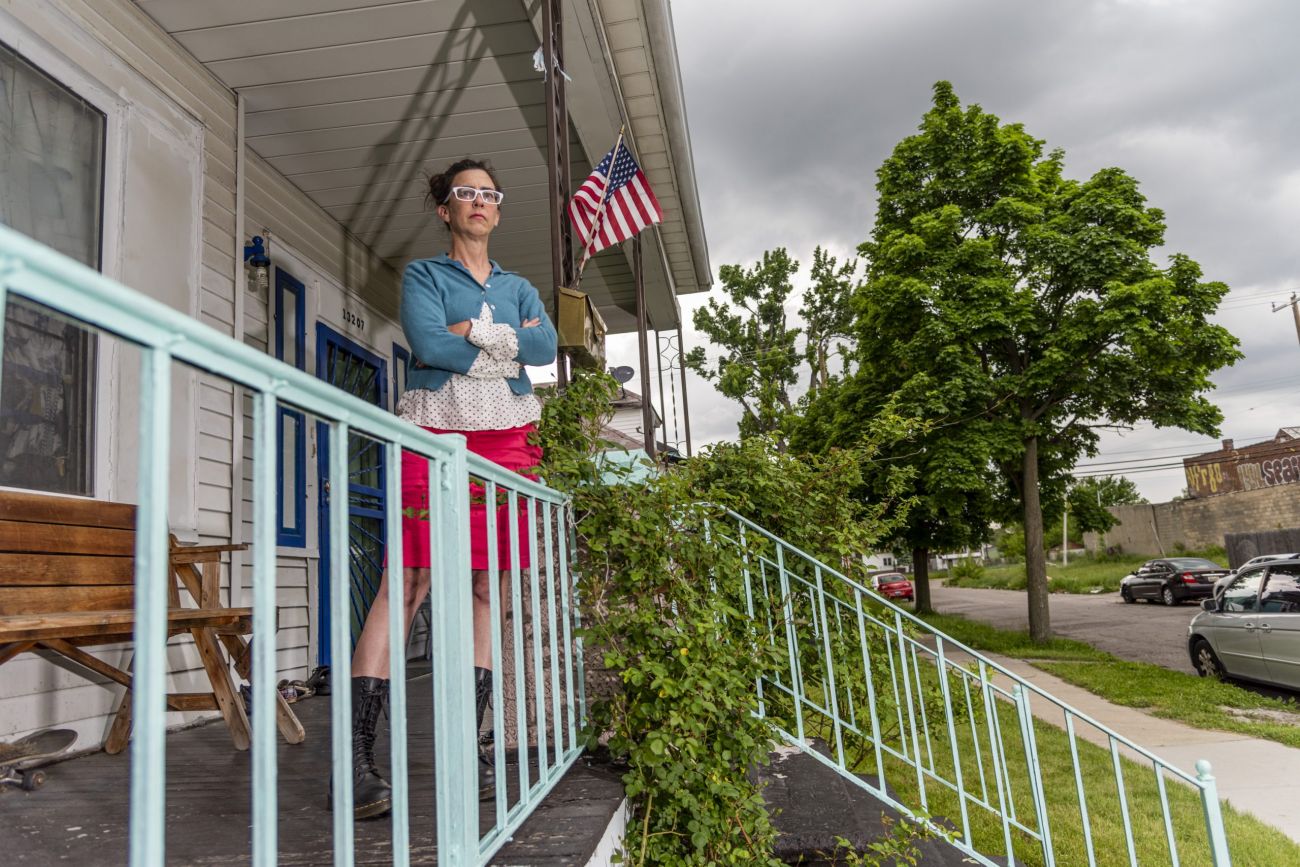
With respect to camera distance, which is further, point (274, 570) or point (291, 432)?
point (291, 432)

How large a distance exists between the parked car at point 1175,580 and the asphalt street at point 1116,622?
12.1 inches

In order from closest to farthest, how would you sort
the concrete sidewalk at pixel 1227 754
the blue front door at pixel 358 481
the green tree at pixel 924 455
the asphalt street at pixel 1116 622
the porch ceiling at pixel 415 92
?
the porch ceiling at pixel 415 92
the concrete sidewalk at pixel 1227 754
the blue front door at pixel 358 481
the asphalt street at pixel 1116 622
the green tree at pixel 924 455

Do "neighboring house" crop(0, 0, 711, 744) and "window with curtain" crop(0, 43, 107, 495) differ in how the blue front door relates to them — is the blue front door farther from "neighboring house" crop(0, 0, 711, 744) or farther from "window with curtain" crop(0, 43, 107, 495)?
"window with curtain" crop(0, 43, 107, 495)

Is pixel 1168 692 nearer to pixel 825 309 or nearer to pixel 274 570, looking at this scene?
pixel 274 570

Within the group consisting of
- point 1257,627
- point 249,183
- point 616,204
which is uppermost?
point 249,183

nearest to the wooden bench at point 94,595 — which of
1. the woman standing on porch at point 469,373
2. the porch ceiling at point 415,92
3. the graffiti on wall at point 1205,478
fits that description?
the woman standing on porch at point 469,373

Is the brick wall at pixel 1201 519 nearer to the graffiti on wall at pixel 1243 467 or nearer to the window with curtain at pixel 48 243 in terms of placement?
the graffiti on wall at pixel 1243 467

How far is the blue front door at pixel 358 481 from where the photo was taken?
5.52 metres

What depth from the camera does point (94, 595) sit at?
2.71 meters

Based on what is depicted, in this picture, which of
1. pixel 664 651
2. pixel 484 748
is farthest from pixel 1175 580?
pixel 484 748

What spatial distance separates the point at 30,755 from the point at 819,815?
2.65 metres

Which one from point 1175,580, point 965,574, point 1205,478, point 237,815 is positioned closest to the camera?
point 237,815

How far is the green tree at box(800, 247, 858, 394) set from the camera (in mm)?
27172

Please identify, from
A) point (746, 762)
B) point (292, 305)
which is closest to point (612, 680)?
point (746, 762)
